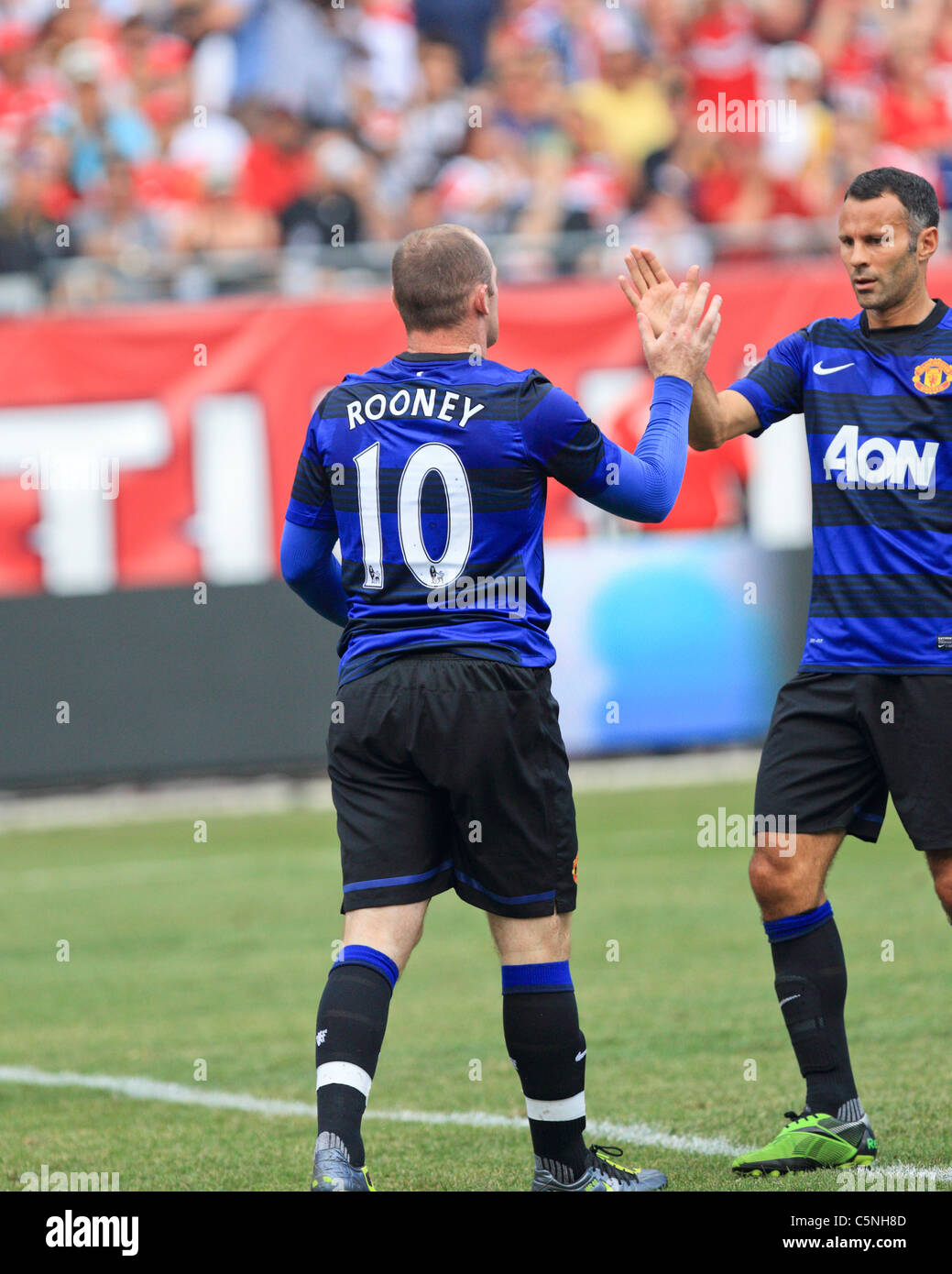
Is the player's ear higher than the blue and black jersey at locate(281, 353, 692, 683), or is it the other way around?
the player's ear

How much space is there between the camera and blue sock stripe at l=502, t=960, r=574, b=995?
4.04m

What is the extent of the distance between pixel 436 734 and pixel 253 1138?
5.59ft

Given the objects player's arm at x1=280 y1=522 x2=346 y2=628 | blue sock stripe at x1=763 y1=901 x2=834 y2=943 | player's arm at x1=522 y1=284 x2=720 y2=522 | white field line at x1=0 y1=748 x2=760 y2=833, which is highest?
player's arm at x1=522 y1=284 x2=720 y2=522

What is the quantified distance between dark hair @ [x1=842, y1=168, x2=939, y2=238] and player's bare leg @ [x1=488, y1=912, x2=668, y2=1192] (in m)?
1.88

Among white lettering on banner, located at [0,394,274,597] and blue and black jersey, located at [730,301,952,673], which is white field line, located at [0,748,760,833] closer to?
white lettering on banner, located at [0,394,274,597]

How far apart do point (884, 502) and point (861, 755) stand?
0.61 meters

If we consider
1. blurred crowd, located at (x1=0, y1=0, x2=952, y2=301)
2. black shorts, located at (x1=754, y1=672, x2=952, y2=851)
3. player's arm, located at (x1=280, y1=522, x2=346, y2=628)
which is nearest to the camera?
player's arm, located at (x1=280, y1=522, x2=346, y2=628)

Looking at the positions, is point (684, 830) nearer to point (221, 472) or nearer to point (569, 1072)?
point (221, 472)

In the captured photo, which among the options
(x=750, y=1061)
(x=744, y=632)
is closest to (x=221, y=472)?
(x=744, y=632)

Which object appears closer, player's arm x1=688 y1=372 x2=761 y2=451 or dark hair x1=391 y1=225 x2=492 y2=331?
dark hair x1=391 y1=225 x2=492 y2=331

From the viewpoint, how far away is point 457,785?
3.92 m

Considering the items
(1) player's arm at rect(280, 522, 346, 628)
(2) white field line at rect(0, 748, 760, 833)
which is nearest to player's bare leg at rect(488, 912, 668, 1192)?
(1) player's arm at rect(280, 522, 346, 628)

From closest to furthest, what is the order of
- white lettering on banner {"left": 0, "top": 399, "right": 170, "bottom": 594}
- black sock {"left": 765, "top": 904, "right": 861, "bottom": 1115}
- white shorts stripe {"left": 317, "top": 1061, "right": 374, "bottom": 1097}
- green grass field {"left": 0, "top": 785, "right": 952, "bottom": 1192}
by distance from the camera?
white shorts stripe {"left": 317, "top": 1061, "right": 374, "bottom": 1097}
black sock {"left": 765, "top": 904, "right": 861, "bottom": 1115}
green grass field {"left": 0, "top": 785, "right": 952, "bottom": 1192}
white lettering on banner {"left": 0, "top": 399, "right": 170, "bottom": 594}
